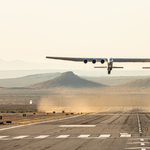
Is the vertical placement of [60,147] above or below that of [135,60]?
below

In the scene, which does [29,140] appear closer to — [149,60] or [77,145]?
[77,145]

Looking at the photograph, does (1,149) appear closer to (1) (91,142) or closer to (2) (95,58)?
(1) (91,142)

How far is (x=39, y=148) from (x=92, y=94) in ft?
556

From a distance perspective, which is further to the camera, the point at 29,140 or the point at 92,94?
the point at 92,94

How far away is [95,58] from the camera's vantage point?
2212 inches

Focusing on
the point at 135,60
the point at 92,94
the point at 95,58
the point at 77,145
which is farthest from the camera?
the point at 92,94

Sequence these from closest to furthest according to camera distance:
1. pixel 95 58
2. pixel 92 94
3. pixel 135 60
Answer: pixel 95 58 → pixel 135 60 → pixel 92 94

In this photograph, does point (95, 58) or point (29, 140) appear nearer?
point (29, 140)

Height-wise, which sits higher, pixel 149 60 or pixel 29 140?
pixel 149 60

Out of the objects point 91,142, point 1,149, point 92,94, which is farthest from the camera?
point 92,94

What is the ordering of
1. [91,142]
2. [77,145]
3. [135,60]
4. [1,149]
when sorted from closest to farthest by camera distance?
[1,149]
[77,145]
[91,142]
[135,60]

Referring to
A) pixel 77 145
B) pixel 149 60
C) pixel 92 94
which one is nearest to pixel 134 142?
pixel 77 145

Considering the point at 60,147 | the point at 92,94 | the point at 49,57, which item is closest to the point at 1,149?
the point at 60,147

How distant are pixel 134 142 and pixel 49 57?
39037 mm
